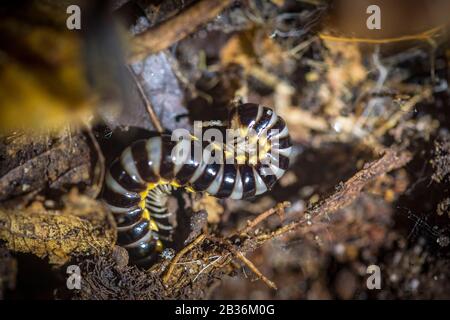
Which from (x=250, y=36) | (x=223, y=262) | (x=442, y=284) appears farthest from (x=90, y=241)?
(x=442, y=284)

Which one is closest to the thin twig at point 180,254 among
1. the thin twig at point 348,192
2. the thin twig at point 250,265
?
the thin twig at point 250,265

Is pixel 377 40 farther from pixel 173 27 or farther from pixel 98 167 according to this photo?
pixel 98 167

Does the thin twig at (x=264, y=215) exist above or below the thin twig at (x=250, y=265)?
above

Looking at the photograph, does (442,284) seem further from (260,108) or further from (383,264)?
(260,108)

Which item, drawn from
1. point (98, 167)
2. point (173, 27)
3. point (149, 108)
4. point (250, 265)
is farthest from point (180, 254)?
point (173, 27)

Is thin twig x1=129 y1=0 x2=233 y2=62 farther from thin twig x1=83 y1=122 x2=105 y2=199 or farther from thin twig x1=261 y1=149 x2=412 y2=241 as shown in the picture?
thin twig x1=261 y1=149 x2=412 y2=241

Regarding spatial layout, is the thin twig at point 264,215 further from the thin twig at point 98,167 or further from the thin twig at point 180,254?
the thin twig at point 98,167
